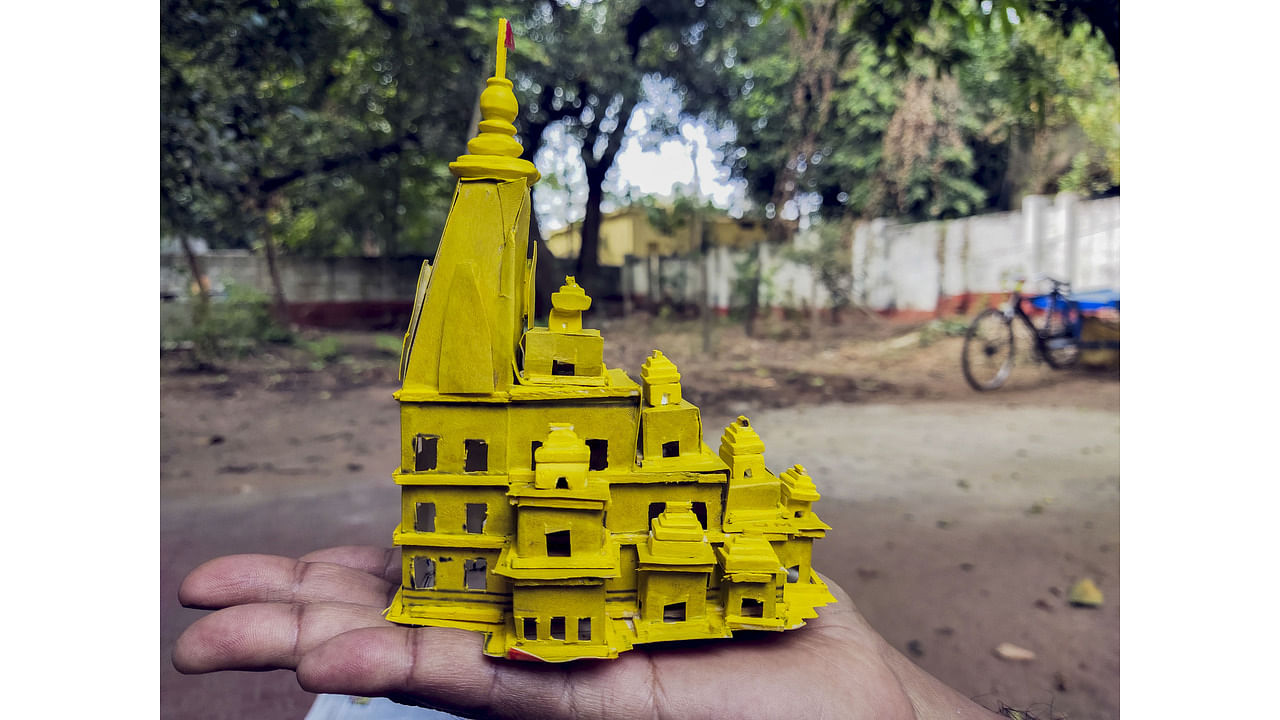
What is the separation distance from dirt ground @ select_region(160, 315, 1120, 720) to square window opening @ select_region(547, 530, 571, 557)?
58.4 inches

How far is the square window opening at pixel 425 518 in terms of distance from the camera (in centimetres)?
137

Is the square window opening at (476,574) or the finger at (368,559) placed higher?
the square window opening at (476,574)

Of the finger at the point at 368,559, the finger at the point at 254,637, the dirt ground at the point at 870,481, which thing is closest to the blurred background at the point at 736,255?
the dirt ground at the point at 870,481

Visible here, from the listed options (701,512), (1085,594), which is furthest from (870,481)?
(701,512)

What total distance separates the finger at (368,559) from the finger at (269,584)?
132 mm

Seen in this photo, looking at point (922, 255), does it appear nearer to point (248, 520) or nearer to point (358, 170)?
point (358, 170)

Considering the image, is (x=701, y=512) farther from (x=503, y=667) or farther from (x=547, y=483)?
(x=503, y=667)

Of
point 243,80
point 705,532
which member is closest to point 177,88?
point 243,80

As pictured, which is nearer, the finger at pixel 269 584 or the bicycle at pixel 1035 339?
the finger at pixel 269 584

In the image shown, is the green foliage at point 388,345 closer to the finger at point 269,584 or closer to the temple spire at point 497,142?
the finger at point 269,584

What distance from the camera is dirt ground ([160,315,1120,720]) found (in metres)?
2.34

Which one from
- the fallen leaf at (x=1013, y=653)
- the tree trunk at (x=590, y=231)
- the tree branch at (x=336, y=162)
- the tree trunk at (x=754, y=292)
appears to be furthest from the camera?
the tree trunk at (x=754, y=292)

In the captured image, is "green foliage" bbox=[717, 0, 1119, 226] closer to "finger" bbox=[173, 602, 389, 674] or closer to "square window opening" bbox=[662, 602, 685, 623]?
"square window opening" bbox=[662, 602, 685, 623]

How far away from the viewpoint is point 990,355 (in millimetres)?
5594
